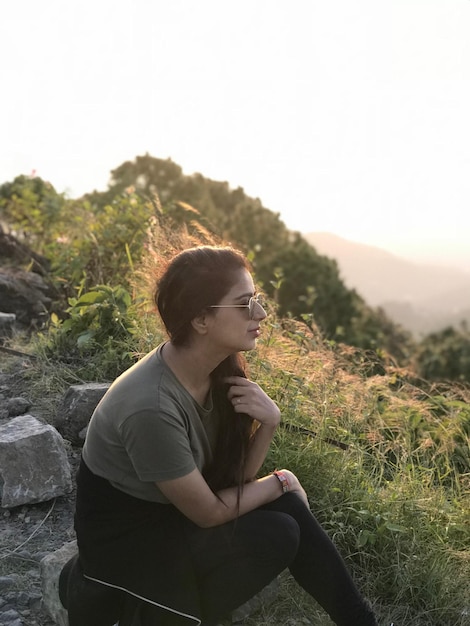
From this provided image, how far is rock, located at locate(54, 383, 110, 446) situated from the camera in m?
3.56

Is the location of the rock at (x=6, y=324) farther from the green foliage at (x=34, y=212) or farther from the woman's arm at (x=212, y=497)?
the woman's arm at (x=212, y=497)

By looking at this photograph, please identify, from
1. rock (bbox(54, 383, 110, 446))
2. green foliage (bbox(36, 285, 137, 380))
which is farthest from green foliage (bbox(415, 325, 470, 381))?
rock (bbox(54, 383, 110, 446))

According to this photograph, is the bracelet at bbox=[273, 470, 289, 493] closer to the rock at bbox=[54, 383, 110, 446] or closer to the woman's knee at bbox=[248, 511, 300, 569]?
the woman's knee at bbox=[248, 511, 300, 569]

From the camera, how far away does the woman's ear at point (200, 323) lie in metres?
2.14

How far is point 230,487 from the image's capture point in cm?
222

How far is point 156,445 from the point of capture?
1.96 meters

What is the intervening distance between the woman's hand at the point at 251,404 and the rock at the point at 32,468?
121cm

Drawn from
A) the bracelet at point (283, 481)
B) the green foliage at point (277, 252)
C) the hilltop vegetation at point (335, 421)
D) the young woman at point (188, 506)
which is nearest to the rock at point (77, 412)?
the hilltop vegetation at point (335, 421)

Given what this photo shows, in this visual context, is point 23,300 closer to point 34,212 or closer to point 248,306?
point 34,212

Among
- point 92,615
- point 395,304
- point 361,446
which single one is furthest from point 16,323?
point 395,304

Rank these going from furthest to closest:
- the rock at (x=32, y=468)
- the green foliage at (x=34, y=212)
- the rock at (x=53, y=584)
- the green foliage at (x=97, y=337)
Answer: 1. the green foliage at (x=34, y=212)
2. the green foliage at (x=97, y=337)
3. the rock at (x=32, y=468)
4. the rock at (x=53, y=584)

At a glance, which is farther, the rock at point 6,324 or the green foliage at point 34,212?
the green foliage at point 34,212

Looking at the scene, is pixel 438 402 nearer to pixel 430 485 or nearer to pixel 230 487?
pixel 430 485

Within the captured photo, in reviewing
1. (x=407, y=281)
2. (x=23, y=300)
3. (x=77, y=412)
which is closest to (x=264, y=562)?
(x=77, y=412)
